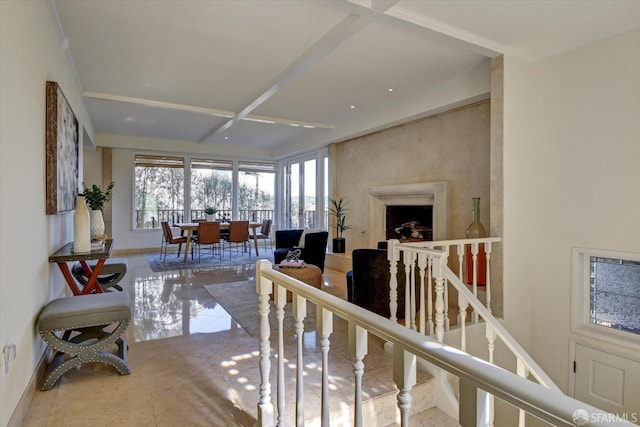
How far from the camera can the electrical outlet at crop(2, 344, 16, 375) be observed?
5.45 ft

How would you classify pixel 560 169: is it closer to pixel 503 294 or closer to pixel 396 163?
pixel 503 294

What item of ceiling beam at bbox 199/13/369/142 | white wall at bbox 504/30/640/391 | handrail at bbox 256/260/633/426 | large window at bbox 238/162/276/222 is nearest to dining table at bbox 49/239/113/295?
handrail at bbox 256/260/633/426

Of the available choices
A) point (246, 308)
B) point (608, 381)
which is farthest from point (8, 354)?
point (608, 381)

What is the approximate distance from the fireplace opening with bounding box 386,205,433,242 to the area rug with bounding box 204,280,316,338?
2240 millimetres

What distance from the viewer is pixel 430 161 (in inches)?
191

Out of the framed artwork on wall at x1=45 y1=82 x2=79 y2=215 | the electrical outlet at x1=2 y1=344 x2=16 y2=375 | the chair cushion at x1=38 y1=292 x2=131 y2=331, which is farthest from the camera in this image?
the framed artwork on wall at x1=45 y1=82 x2=79 y2=215

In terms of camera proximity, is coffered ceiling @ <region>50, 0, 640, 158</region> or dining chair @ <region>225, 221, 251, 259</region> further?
dining chair @ <region>225, 221, 251, 259</region>

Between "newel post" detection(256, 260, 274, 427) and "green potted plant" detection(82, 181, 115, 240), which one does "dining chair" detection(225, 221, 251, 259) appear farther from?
"newel post" detection(256, 260, 274, 427)

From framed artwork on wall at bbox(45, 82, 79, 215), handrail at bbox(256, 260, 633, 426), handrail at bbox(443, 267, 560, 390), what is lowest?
handrail at bbox(443, 267, 560, 390)

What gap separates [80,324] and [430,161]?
170 inches

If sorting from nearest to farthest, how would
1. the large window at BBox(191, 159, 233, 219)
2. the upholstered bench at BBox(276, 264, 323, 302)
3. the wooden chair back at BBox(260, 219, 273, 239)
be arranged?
→ the upholstered bench at BBox(276, 264, 323, 302) → the wooden chair back at BBox(260, 219, 273, 239) → the large window at BBox(191, 159, 233, 219)

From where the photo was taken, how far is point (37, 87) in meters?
2.29

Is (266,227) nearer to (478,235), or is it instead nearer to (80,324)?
(478,235)

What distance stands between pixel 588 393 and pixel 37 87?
16.3ft
